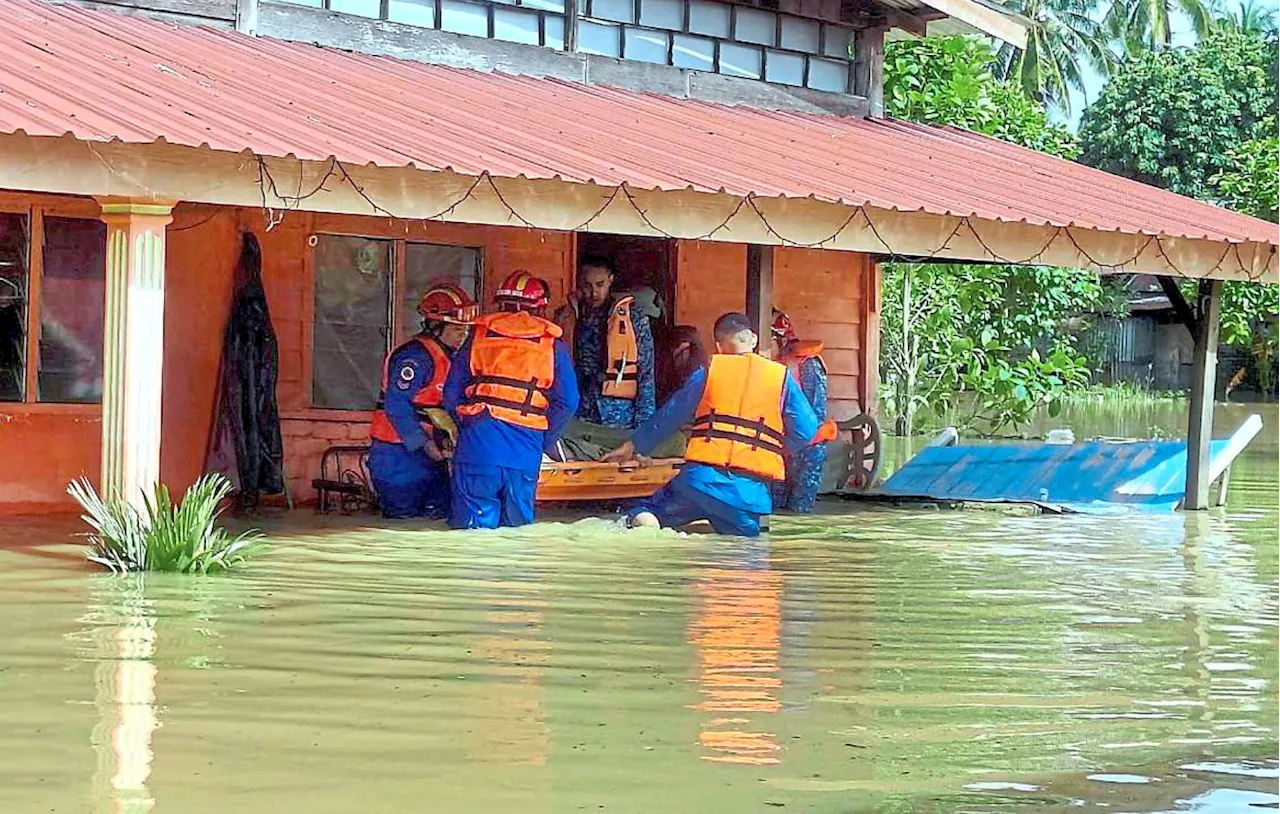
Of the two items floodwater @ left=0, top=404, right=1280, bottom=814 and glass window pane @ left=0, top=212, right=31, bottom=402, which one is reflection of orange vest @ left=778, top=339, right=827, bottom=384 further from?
glass window pane @ left=0, top=212, right=31, bottom=402

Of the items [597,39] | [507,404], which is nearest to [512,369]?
[507,404]

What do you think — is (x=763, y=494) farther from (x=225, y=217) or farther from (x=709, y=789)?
(x=709, y=789)

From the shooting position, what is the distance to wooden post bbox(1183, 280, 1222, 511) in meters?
15.2

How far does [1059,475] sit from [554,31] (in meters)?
5.61

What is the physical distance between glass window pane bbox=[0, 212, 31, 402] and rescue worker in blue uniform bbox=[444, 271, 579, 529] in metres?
2.70

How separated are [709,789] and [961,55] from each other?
21304mm

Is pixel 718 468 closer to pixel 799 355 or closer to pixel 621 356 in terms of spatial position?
pixel 621 356

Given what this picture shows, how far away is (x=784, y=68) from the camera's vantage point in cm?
1639

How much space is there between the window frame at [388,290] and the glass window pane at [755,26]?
3320mm

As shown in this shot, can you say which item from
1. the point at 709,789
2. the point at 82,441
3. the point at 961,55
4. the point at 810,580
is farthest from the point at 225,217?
the point at 961,55

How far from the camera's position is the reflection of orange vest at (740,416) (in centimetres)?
1164

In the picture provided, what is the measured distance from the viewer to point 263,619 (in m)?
8.08

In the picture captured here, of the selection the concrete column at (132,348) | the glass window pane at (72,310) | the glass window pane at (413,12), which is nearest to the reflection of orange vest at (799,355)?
the glass window pane at (413,12)

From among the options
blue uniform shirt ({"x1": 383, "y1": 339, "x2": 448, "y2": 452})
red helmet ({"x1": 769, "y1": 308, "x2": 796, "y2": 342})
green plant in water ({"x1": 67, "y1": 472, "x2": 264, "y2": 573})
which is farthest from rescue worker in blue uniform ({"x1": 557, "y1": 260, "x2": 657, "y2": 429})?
green plant in water ({"x1": 67, "y1": 472, "x2": 264, "y2": 573})
